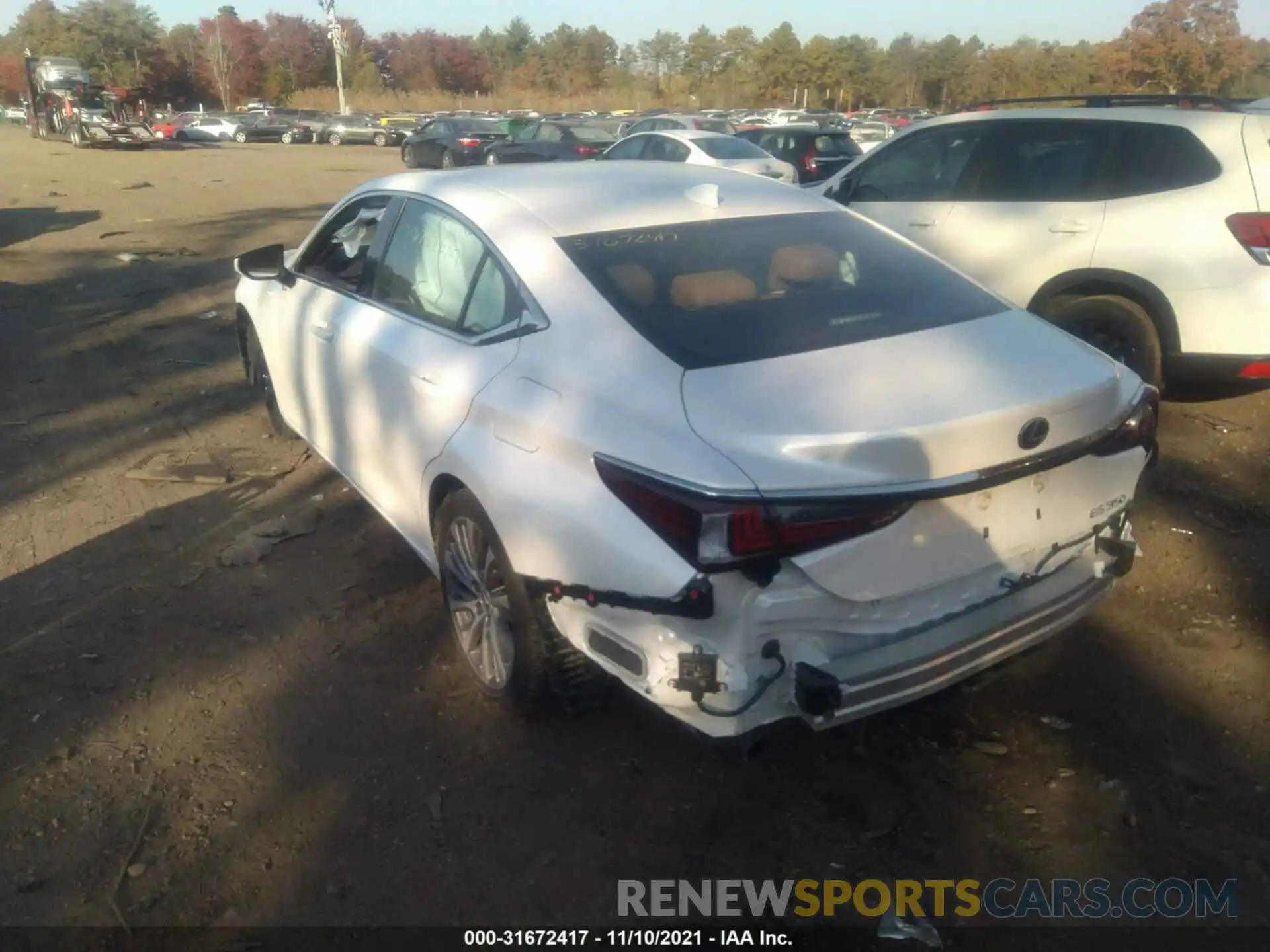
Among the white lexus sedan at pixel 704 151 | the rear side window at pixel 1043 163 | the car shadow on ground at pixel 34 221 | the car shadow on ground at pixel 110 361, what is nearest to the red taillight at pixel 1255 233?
the rear side window at pixel 1043 163

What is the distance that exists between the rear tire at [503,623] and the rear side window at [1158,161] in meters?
4.57

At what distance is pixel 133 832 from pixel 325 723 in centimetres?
68

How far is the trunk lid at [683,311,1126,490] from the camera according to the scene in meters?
2.66

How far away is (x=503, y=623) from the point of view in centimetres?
348

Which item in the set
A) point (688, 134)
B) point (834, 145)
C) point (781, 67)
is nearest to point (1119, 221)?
point (688, 134)

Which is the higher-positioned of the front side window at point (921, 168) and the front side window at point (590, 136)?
the front side window at point (921, 168)

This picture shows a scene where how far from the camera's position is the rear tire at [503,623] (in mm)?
3240

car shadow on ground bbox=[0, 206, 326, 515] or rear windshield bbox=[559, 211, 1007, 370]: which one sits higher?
rear windshield bbox=[559, 211, 1007, 370]

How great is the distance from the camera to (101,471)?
19.6 feet

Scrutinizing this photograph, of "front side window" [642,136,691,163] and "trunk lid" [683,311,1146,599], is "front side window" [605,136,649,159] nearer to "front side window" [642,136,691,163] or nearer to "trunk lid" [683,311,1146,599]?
"front side window" [642,136,691,163]

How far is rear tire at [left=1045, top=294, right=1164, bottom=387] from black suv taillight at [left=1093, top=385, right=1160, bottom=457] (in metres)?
2.65

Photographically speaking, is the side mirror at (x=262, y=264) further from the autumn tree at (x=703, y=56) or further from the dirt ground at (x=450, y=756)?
the autumn tree at (x=703, y=56)

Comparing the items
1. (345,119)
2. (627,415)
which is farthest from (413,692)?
(345,119)

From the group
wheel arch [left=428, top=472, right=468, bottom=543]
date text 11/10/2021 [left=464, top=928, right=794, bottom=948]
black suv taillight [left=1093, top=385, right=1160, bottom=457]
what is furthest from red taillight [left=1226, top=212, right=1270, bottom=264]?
date text 11/10/2021 [left=464, top=928, right=794, bottom=948]
